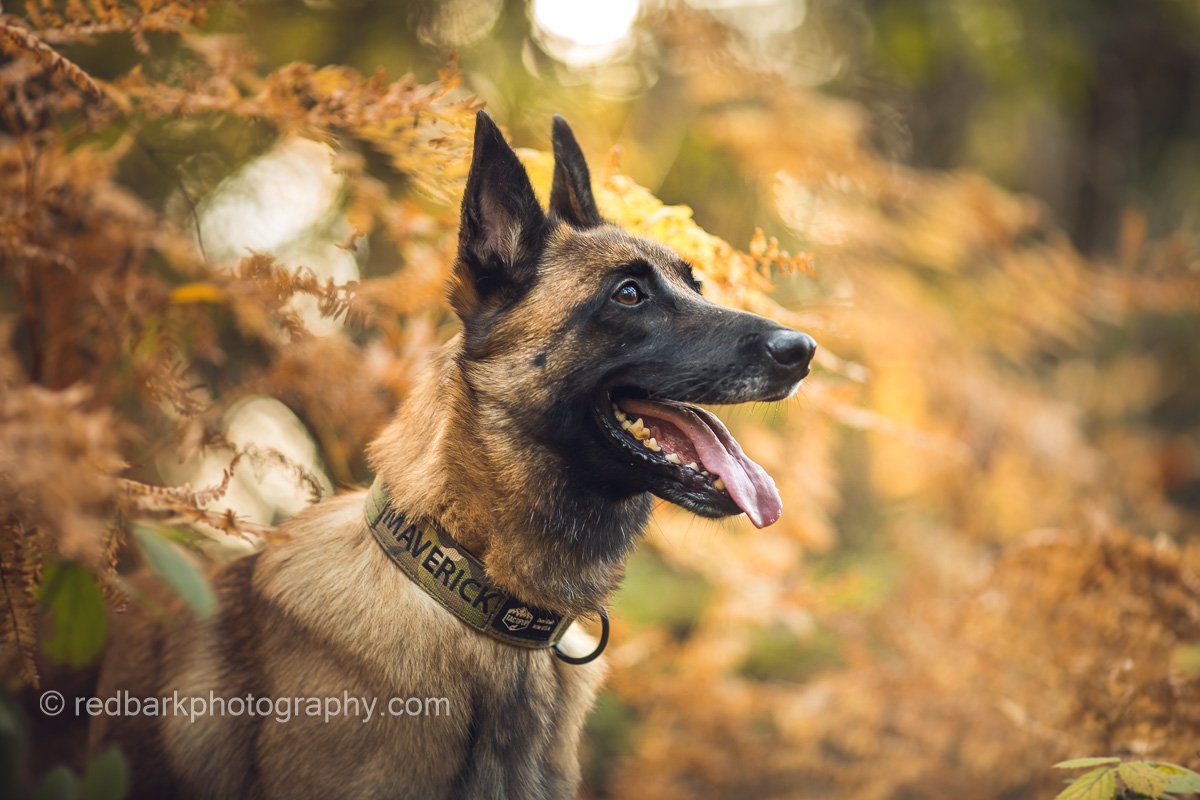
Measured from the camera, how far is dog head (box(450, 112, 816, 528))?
2.65 meters

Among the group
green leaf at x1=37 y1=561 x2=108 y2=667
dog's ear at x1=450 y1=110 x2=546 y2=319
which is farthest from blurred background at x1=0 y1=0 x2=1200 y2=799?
dog's ear at x1=450 y1=110 x2=546 y2=319

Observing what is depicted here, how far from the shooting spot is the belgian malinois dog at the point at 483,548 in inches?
97.7

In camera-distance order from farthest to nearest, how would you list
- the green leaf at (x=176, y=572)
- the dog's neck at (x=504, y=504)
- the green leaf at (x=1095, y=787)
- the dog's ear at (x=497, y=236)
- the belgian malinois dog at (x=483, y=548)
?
the dog's ear at (x=497, y=236)
the dog's neck at (x=504, y=504)
the belgian malinois dog at (x=483, y=548)
the green leaf at (x=1095, y=787)
the green leaf at (x=176, y=572)

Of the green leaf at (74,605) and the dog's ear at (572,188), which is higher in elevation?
the dog's ear at (572,188)

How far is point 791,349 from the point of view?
8.61 feet

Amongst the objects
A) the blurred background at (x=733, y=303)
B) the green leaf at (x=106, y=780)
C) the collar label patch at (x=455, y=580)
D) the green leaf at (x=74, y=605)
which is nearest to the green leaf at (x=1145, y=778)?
the blurred background at (x=733, y=303)

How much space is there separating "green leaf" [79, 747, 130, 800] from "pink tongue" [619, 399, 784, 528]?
5.43 ft

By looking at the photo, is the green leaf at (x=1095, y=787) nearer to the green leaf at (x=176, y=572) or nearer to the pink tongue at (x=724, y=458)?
the pink tongue at (x=724, y=458)

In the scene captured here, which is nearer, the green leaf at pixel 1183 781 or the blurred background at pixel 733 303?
the green leaf at pixel 1183 781

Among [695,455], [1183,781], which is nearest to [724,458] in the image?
[695,455]

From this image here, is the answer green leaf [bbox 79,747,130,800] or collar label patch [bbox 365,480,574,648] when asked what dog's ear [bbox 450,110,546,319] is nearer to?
collar label patch [bbox 365,480,574,648]

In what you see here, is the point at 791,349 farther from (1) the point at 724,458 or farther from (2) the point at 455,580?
(2) the point at 455,580

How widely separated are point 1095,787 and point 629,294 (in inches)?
77.1

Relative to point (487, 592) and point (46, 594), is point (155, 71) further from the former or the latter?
point (487, 592)
